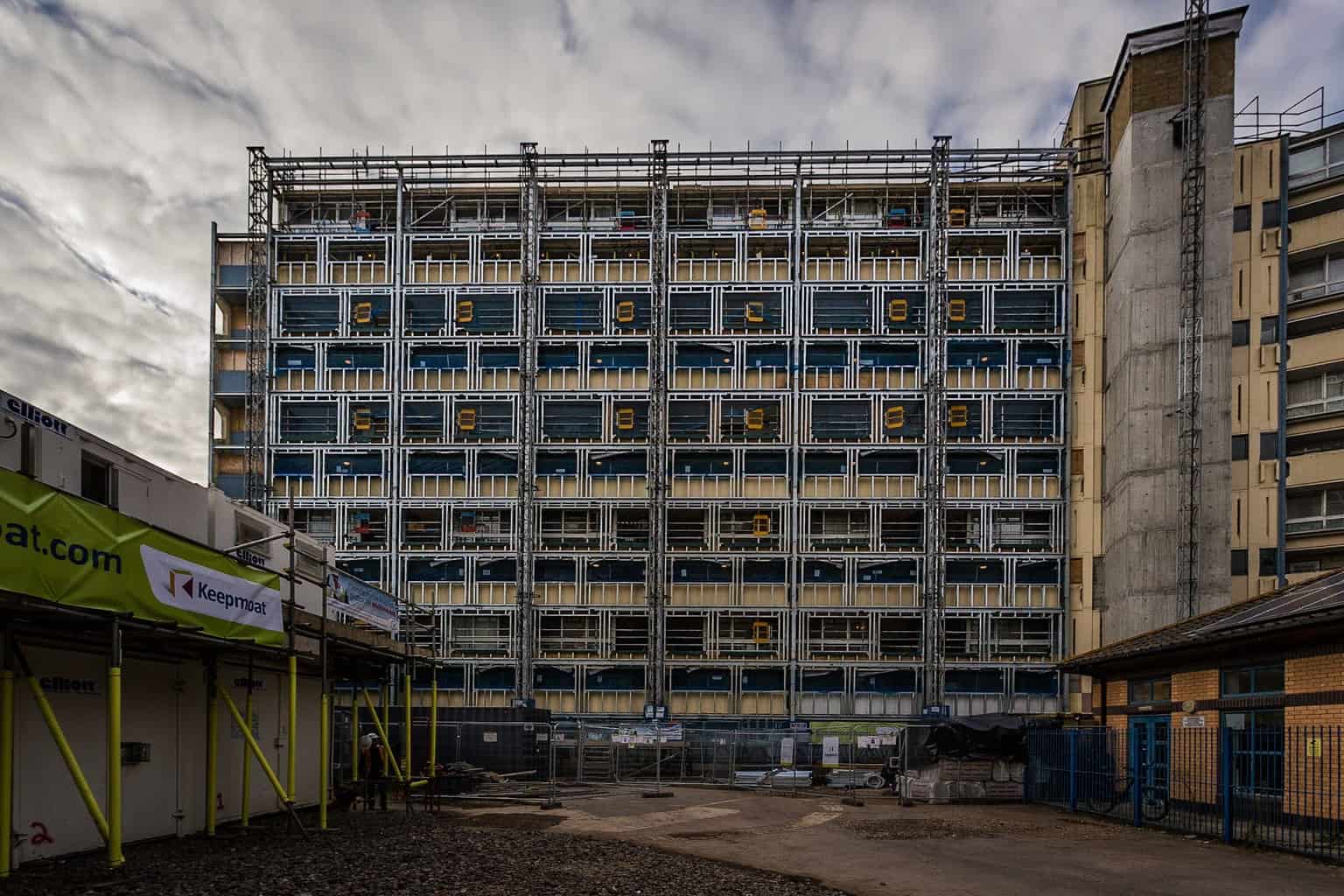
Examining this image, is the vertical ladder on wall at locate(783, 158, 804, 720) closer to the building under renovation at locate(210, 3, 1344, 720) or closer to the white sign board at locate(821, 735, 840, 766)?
the building under renovation at locate(210, 3, 1344, 720)

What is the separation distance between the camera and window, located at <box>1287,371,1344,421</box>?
1811 inches

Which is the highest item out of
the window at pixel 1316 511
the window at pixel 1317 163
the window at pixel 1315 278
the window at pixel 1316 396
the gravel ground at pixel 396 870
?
the window at pixel 1317 163

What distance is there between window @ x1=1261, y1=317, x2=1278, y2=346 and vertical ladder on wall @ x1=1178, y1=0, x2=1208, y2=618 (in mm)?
2437

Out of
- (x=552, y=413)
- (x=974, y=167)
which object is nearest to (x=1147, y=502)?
(x=974, y=167)

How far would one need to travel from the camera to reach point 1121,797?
27031 mm

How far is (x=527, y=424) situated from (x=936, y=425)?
20273mm

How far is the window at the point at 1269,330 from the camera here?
154ft

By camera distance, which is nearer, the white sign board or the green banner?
the green banner

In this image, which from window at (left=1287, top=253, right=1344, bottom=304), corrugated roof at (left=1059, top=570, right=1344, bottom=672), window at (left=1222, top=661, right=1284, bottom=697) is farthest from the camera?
window at (left=1287, top=253, right=1344, bottom=304)

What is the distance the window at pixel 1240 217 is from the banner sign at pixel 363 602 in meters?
40.5

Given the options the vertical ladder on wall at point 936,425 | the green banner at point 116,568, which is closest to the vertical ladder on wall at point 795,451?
the vertical ladder on wall at point 936,425

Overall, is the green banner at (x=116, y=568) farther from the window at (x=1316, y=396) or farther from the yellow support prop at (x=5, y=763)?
the window at (x=1316, y=396)

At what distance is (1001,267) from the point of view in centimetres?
5553

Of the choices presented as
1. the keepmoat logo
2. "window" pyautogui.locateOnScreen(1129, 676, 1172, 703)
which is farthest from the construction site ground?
"window" pyautogui.locateOnScreen(1129, 676, 1172, 703)
